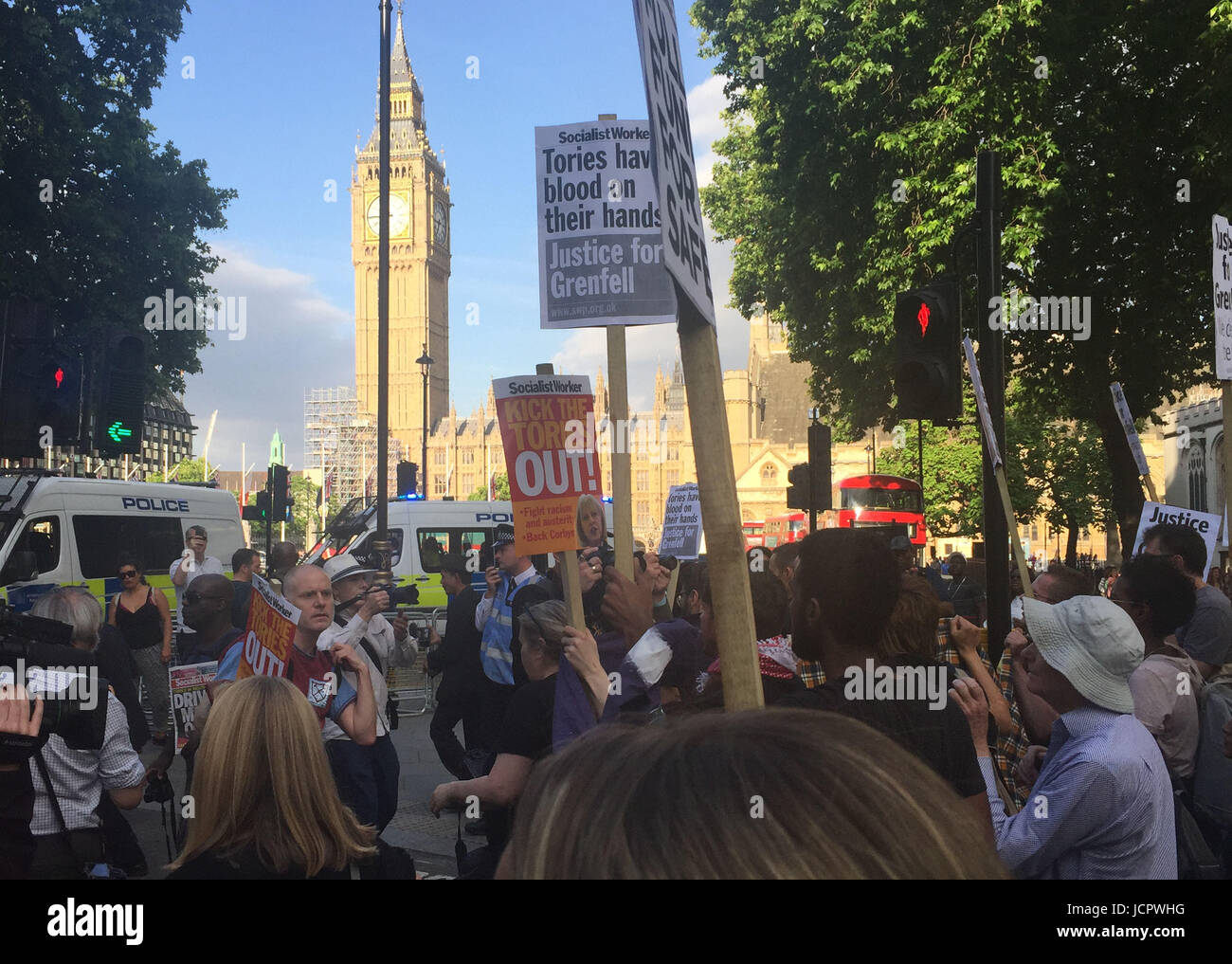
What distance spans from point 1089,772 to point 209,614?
16.5ft

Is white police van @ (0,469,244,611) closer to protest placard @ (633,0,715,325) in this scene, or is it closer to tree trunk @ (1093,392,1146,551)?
protest placard @ (633,0,715,325)

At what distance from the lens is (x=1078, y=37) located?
51.4 feet

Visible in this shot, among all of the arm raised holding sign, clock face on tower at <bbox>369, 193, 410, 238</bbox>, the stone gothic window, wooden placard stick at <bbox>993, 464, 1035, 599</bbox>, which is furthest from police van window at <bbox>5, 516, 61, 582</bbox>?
clock face on tower at <bbox>369, 193, 410, 238</bbox>

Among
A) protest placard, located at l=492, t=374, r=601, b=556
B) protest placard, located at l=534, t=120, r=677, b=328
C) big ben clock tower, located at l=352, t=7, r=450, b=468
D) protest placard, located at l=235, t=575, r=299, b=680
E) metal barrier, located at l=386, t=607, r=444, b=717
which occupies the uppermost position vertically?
big ben clock tower, located at l=352, t=7, r=450, b=468

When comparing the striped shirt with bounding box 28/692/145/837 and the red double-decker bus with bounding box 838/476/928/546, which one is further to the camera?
the red double-decker bus with bounding box 838/476/928/546

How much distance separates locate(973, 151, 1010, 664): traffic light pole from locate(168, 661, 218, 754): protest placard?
399cm

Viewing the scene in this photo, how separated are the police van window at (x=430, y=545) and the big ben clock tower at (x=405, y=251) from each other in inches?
3857

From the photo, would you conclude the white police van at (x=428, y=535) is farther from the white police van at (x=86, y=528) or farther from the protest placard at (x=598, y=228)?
the protest placard at (x=598, y=228)

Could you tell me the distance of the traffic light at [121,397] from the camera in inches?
385

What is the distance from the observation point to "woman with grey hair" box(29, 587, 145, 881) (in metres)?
3.72

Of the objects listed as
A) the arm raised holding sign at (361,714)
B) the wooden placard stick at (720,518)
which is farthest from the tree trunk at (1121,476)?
the wooden placard stick at (720,518)
